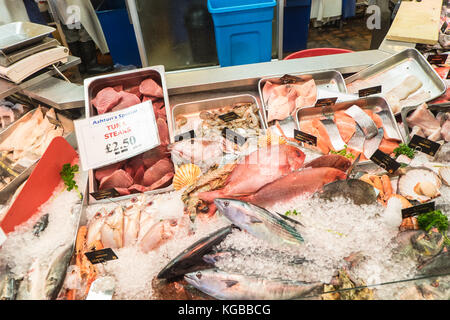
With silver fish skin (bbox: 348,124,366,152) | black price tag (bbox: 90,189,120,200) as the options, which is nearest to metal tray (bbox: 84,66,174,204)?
black price tag (bbox: 90,189,120,200)

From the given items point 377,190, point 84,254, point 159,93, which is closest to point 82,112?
point 159,93

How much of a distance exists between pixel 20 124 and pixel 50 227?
967mm

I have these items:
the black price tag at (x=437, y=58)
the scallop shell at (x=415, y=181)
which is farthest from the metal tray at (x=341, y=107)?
the black price tag at (x=437, y=58)

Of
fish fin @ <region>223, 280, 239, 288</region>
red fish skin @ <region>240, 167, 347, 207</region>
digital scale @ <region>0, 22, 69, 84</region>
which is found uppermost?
digital scale @ <region>0, 22, 69, 84</region>

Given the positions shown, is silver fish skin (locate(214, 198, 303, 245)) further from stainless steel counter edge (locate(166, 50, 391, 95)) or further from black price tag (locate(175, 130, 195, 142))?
stainless steel counter edge (locate(166, 50, 391, 95))

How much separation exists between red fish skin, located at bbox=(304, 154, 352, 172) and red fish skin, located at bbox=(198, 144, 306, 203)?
0.08 metres

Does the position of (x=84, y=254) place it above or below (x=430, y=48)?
below

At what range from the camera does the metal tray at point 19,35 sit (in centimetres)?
198

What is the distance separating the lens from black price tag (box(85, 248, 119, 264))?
4.24 feet

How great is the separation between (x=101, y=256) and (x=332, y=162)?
4.10 feet

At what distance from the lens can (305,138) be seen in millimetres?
1773

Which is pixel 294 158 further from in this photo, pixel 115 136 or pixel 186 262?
pixel 115 136

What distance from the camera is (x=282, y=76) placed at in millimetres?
2256
